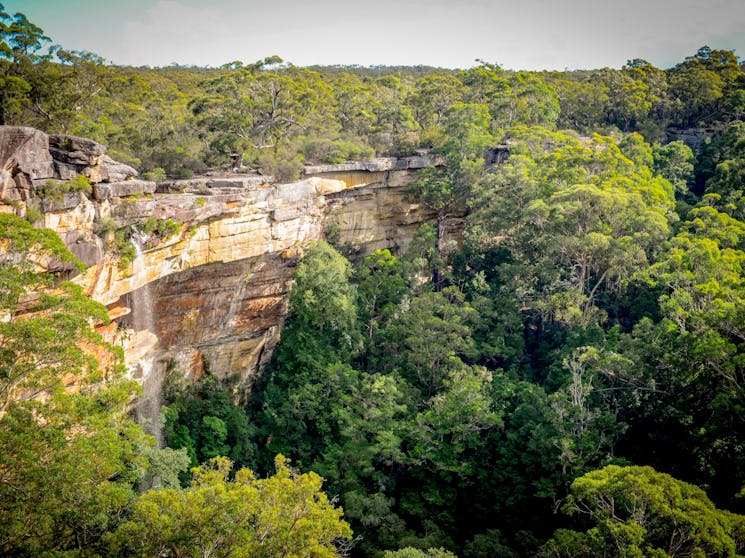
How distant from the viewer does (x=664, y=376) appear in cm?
1669

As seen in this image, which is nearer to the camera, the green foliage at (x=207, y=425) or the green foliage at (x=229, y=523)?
the green foliage at (x=229, y=523)

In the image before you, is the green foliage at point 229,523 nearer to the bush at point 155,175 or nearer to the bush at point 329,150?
the bush at point 155,175

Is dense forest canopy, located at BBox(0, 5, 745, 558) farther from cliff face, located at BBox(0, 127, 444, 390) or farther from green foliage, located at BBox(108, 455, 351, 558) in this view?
cliff face, located at BBox(0, 127, 444, 390)

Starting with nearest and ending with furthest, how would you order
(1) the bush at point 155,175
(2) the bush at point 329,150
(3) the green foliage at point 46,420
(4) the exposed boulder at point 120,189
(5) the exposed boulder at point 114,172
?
1. (3) the green foliage at point 46,420
2. (4) the exposed boulder at point 120,189
3. (5) the exposed boulder at point 114,172
4. (1) the bush at point 155,175
5. (2) the bush at point 329,150

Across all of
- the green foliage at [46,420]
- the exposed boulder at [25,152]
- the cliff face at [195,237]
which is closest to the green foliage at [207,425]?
the cliff face at [195,237]

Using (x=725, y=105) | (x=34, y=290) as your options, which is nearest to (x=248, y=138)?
(x=34, y=290)

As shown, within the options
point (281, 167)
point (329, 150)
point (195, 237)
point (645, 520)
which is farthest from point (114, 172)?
point (645, 520)

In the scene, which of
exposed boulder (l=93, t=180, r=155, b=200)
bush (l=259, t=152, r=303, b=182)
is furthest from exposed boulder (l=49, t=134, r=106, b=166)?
bush (l=259, t=152, r=303, b=182)

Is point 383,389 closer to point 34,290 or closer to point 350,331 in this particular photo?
point 350,331

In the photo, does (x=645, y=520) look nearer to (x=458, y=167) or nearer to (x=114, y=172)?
(x=114, y=172)

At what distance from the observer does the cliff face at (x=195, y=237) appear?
14367mm

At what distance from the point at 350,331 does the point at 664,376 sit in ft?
35.8

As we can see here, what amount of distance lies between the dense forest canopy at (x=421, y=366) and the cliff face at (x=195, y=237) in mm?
1002

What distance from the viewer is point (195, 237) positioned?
1825cm
